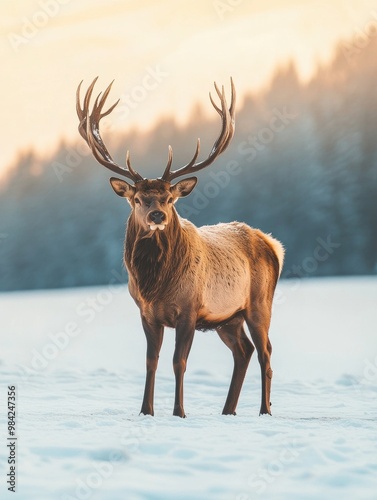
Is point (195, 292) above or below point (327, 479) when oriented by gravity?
above

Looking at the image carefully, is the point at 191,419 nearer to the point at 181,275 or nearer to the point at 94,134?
the point at 181,275

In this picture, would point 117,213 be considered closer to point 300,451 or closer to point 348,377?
point 348,377

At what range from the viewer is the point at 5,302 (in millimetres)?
27516

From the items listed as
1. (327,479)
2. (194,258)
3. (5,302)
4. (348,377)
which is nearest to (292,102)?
(5,302)

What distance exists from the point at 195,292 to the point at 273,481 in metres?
2.22

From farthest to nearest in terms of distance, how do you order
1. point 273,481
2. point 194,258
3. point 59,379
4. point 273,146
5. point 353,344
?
point 273,146 < point 353,344 < point 59,379 < point 194,258 < point 273,481

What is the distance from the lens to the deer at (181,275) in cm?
683

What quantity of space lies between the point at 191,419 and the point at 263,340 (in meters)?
1.49
